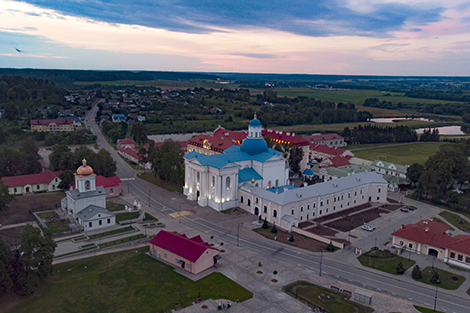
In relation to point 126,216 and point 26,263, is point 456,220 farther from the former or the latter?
point 26,263

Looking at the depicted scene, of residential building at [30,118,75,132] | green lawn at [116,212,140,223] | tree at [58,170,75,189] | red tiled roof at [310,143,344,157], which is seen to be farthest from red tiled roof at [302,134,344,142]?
residential building at [30,118,75,132]

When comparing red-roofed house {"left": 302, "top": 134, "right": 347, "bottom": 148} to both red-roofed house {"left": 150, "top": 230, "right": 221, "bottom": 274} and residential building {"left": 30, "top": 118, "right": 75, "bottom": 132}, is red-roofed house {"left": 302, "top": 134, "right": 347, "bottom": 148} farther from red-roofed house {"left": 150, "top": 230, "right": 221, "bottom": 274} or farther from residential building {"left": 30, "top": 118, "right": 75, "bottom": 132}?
residential building {"left": 30, "top": 118, "right": 75, "bottom": 132}

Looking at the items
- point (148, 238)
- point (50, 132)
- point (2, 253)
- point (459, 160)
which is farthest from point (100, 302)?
point (50, 132)

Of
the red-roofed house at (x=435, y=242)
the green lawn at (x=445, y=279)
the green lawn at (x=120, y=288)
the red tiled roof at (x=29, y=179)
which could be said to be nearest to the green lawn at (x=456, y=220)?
the red-roofed house at (x=435, y=242)

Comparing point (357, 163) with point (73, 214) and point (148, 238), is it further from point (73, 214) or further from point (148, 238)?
point (73, 214)

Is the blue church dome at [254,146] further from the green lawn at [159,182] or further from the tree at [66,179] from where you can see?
the tree at [66,179]
